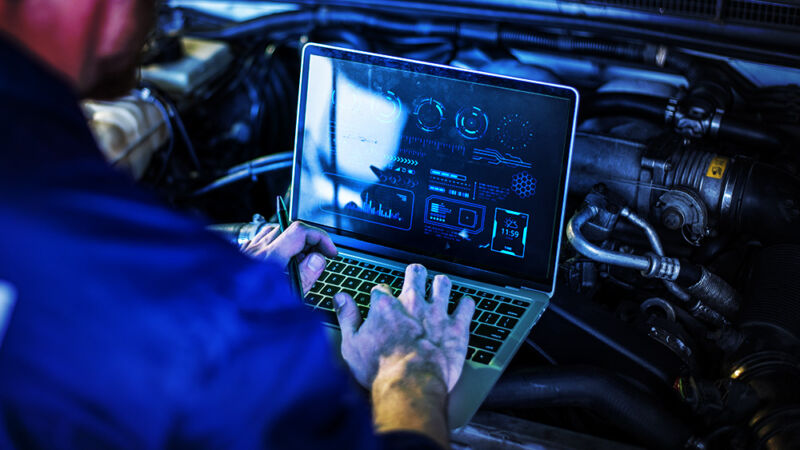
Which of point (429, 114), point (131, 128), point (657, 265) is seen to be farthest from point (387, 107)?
point (131, 128)

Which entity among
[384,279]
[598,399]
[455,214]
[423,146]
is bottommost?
[598,399]

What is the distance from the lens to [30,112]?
0.49 metres

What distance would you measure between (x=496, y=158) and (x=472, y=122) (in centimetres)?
7

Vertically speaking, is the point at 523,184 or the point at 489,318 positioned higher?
the point at 523,184

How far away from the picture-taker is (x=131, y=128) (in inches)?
60.9

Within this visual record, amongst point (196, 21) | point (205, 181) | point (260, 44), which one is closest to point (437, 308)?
point (205, 181)

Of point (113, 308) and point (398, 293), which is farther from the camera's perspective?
point (398, 293)

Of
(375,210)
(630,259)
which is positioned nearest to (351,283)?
(375,210)

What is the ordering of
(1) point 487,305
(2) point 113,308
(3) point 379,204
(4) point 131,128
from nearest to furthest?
(2) point 113,308, (1) point 487,305, (3) point 379,204, (4) point 131,128

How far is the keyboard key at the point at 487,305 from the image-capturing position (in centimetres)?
110

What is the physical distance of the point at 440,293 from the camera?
37.9 inches

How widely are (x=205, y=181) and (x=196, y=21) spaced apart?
0.58 metres

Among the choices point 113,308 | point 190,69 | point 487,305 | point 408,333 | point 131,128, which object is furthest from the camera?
point 190,69

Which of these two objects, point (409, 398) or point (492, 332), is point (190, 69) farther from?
point (409, 398)
